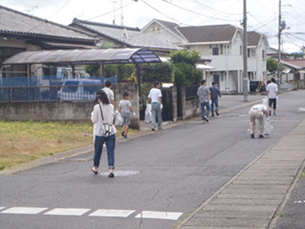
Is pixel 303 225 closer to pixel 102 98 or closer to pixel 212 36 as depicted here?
pixel 102 98

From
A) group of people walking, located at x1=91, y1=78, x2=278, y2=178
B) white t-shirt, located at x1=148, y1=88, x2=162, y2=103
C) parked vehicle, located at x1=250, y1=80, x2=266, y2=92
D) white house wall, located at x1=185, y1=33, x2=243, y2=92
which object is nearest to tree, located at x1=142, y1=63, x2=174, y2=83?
group of people walking, located at x1=91, y1=78, x2=278, y2=178

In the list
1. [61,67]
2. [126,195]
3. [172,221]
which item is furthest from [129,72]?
[172,221]

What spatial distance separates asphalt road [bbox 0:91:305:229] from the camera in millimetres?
7293

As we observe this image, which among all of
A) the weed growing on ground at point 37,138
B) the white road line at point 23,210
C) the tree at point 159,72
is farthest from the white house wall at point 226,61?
the white road line at point 23,210

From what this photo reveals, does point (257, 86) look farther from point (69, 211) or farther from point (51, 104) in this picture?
point (69, 211)

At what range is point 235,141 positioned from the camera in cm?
1573

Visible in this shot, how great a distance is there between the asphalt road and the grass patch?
1473 mm

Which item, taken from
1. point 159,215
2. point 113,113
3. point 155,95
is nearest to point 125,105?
point 155,95

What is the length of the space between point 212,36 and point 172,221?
169 ft

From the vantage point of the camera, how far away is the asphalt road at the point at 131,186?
7.29 m

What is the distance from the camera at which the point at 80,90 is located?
2139cm

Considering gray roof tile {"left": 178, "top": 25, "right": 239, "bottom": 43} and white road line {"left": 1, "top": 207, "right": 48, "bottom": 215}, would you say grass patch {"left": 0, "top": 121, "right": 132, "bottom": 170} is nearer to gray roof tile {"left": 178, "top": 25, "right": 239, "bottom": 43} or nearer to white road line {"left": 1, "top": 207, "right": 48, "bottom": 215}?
white road line {"left": 1, "top": 207, "right": 48, "bottom": 215}

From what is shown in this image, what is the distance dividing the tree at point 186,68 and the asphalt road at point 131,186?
394 inches

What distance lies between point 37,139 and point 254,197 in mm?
10258
